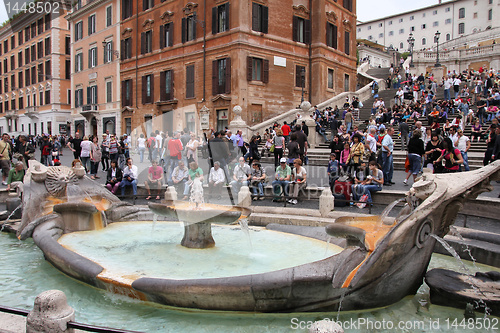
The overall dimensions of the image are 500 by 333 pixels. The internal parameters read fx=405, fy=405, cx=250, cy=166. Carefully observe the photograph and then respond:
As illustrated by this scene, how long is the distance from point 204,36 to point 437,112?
16.4 meters

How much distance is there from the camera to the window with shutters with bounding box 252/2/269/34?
2651 cm

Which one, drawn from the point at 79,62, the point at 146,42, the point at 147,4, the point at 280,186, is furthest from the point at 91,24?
the point at 280,186

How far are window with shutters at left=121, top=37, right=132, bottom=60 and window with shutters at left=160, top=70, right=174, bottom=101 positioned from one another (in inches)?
215

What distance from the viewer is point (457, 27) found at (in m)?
71.6

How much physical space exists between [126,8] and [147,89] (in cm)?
786

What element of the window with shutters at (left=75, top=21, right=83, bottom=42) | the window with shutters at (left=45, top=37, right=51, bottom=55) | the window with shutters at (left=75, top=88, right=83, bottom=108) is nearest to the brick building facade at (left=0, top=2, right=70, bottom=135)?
the window with shutters at (left=45, top=37, right=51, bottom=55)

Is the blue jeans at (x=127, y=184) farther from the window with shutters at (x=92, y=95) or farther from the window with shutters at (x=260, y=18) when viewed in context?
the window with shutters at (x=92, y=95)

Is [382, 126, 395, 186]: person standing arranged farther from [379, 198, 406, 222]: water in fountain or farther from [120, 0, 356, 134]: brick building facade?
[120, 0, 356, 134]: brick building facade

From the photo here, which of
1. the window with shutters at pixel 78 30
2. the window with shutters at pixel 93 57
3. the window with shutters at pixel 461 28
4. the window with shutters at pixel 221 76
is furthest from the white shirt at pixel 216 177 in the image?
the window with shutters at pixel 461 28

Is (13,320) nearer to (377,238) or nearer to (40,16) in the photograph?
(377,238)

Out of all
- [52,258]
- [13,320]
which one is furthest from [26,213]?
[13,320]

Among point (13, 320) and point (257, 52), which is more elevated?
point (257, 52)

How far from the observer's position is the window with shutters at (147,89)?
32.5m

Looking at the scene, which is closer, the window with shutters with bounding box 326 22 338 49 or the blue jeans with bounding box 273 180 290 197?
the blue jeans with bounding box 273 180 290 197
